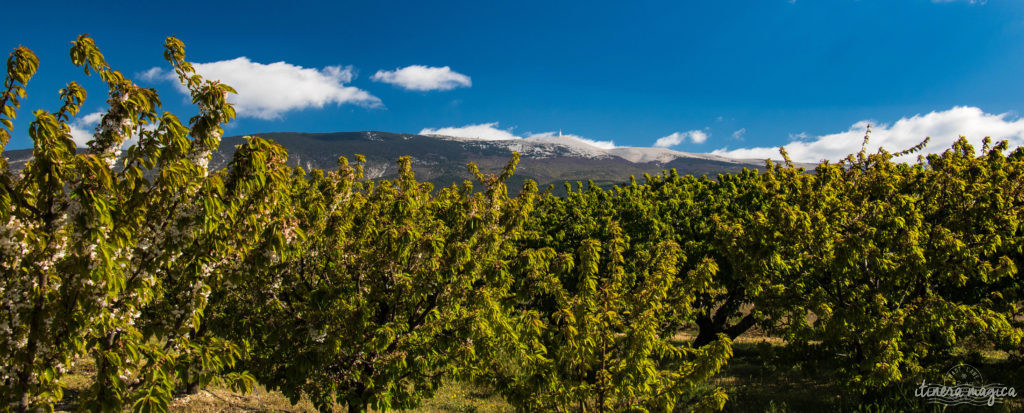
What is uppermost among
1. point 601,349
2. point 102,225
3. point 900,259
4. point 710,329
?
point 102,225

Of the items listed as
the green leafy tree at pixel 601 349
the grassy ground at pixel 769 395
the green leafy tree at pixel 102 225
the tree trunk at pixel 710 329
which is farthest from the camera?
the tree trunk at pixel 710 329

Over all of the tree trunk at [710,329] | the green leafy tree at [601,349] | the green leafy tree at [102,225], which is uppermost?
the green leafy tree at [102,225]

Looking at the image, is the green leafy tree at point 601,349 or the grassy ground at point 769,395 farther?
the grassy ground at point 769,395

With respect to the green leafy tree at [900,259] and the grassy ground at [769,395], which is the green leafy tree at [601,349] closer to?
the green leafy tree at [900,259]

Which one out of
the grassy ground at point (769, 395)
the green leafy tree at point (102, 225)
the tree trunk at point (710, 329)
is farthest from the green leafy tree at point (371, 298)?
the tree trunk at point (710, 329)

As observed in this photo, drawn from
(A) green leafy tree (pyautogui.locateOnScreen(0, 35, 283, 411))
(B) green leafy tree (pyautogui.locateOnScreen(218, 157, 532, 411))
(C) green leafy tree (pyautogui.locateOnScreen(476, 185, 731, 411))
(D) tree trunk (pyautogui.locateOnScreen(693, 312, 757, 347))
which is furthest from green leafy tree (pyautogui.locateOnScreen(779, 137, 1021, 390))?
(A) green leafy tree (pyautogui.locateOnScreen(0, 35, 283, 411))

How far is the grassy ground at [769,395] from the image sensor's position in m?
12.8

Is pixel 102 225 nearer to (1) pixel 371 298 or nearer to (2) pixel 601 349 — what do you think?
(1) pixel 371 298

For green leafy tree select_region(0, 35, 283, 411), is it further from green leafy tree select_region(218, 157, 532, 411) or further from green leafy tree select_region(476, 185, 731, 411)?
green leafy tree select_region(476, 185, 731, 411)

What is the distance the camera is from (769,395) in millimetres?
16688

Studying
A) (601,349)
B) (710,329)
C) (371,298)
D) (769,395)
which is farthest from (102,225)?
(710,329)

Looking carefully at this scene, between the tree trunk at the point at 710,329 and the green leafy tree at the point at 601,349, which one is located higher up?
the green leafy tree at the point at 601,349

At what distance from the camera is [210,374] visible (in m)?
5.23

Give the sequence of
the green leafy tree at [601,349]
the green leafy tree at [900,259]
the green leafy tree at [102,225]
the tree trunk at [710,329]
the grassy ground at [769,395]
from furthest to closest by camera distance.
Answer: the tree trunk at [710,329], the grassy ground at [769,395], the green leafy tree at [900,259], the green leafy tree at [601,349], the green leafy tree at [102,225]
